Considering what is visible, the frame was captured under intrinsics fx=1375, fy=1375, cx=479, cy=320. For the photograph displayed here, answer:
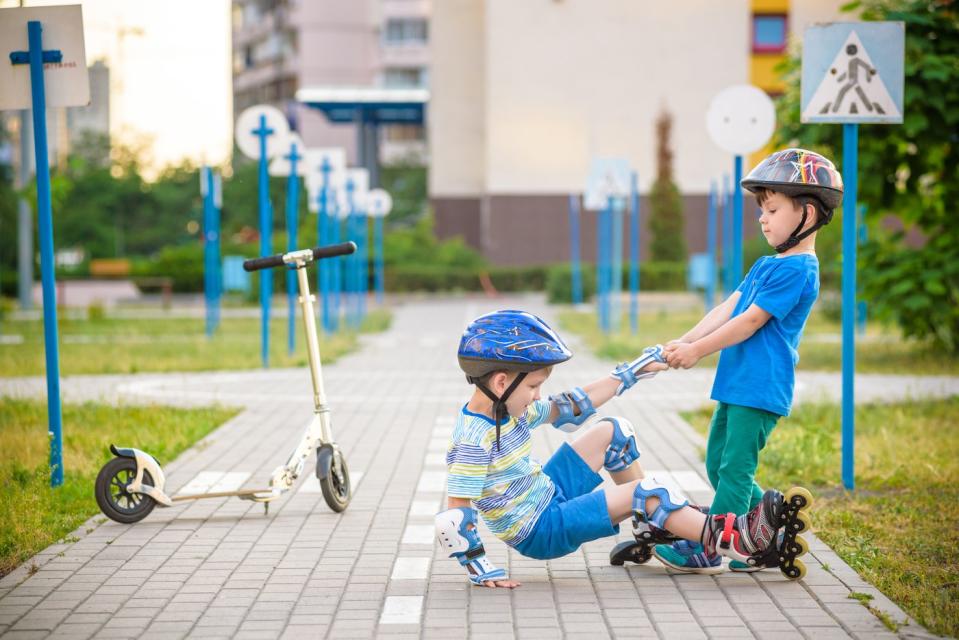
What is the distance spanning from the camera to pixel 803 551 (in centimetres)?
536

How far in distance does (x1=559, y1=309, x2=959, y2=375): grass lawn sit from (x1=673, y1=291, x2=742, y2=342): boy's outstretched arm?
32.6ft

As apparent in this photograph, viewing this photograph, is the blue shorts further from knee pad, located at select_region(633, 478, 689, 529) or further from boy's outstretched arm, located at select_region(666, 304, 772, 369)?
boy's outstretched arm, located at select_region(666, 304, 772, 369)

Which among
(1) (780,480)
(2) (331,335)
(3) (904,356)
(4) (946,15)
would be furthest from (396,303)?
(1) (780,480)

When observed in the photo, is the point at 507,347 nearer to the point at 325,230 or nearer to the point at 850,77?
the point at 850,77

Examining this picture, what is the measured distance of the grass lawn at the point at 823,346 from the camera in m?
16.0

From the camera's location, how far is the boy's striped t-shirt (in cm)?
525

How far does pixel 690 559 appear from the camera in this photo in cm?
560

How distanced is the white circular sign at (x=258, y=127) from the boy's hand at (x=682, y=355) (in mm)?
10990

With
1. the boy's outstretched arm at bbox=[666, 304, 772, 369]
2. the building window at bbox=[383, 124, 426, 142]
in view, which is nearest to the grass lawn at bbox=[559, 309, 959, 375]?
the boy's outstretched arm at bbox=[666, 304, 772, 369]

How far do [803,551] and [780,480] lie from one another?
2638mm

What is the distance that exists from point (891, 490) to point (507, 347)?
344cm

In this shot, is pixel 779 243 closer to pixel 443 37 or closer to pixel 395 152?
pixel 443 37

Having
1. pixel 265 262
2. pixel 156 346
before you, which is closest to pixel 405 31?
pixel 156 346

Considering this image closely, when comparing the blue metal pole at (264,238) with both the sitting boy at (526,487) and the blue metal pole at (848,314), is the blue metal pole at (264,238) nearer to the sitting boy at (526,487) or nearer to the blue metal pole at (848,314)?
the blue metal pole at (848,314)
